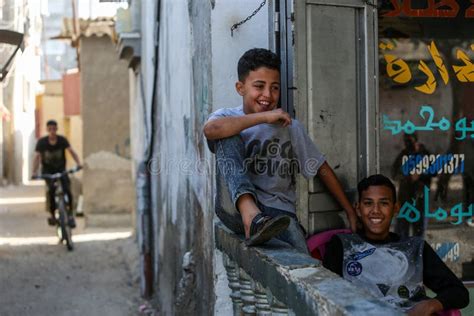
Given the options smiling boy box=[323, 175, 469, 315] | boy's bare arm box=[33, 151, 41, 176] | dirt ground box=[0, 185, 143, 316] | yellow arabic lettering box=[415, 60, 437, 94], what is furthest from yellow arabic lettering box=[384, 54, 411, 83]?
boy's bare arm box=[33, 151, 41, 176]

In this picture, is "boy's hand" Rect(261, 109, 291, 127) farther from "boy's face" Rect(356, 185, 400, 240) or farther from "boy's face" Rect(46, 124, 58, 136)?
"boy's face" Rect(46, 124, 58, 136)

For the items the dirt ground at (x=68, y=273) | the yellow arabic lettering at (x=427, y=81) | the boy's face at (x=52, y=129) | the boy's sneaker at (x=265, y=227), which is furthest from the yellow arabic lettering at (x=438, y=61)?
the boy's face at (x=52, y=129)

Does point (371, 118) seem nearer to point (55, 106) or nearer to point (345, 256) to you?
point (345, 256)

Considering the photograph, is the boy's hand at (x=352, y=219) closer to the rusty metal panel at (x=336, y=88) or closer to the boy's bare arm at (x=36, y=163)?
the rusty metal panel at (x=336, y=88)

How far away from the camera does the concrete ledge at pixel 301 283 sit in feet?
5.85

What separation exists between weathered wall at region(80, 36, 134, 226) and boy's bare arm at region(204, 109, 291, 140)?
9482mm

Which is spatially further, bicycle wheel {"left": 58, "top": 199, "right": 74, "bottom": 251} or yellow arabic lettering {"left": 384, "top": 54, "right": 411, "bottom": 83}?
bicycle wheel {"left": 58, "top": 199, "right": 74, "bottom": 251}

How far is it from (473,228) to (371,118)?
4.29ft

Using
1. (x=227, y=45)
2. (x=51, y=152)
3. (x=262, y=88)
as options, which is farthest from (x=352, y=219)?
(x=51, y=152)

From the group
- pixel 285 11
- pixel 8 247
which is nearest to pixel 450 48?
pixel 285 11

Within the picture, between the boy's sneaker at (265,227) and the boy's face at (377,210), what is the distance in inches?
30.7

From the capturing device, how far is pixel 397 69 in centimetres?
421

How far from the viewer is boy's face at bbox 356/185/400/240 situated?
3.15 m

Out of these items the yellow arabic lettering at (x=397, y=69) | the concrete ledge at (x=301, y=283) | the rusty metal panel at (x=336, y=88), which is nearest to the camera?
the concrete ledge at (x=301, y=283)
